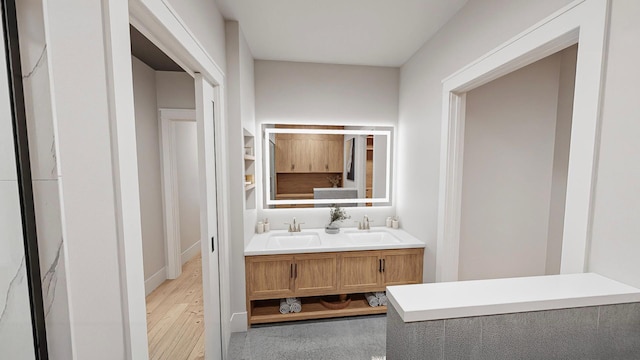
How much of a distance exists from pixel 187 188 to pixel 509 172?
13.4 feet

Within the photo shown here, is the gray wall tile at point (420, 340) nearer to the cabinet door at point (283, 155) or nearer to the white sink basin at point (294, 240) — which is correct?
the white sink basin at point (294, 240)

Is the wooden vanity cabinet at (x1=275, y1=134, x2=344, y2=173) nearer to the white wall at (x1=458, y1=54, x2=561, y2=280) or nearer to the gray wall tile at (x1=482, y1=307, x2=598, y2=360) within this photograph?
the white wall at (x1=458, y1=54, x2=561, y2=280)

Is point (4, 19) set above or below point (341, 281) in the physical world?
above

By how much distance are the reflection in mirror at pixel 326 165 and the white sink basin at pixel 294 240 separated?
1.15 ft

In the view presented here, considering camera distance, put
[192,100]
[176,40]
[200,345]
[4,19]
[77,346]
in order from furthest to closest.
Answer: [192,100] → [200,345] → [176,40] → [77,346] → [4,19]

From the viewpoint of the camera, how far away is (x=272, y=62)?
8.64ft

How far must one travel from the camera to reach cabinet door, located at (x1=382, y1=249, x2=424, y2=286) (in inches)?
92.0

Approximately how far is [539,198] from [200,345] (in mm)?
3295

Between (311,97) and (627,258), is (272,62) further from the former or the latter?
(627,258)

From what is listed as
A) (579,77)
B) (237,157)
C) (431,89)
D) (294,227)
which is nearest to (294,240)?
(294,227)

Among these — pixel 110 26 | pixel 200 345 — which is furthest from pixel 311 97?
pixel 200 345

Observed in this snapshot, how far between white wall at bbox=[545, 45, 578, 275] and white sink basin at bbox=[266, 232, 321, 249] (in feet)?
7.10

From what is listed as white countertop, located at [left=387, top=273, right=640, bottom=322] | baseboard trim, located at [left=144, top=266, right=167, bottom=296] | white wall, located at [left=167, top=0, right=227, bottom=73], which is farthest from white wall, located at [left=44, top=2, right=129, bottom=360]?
baseboard trim, located at [left=144, top=266, right=167, bottom=296]

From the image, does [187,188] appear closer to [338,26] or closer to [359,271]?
[359,271]
